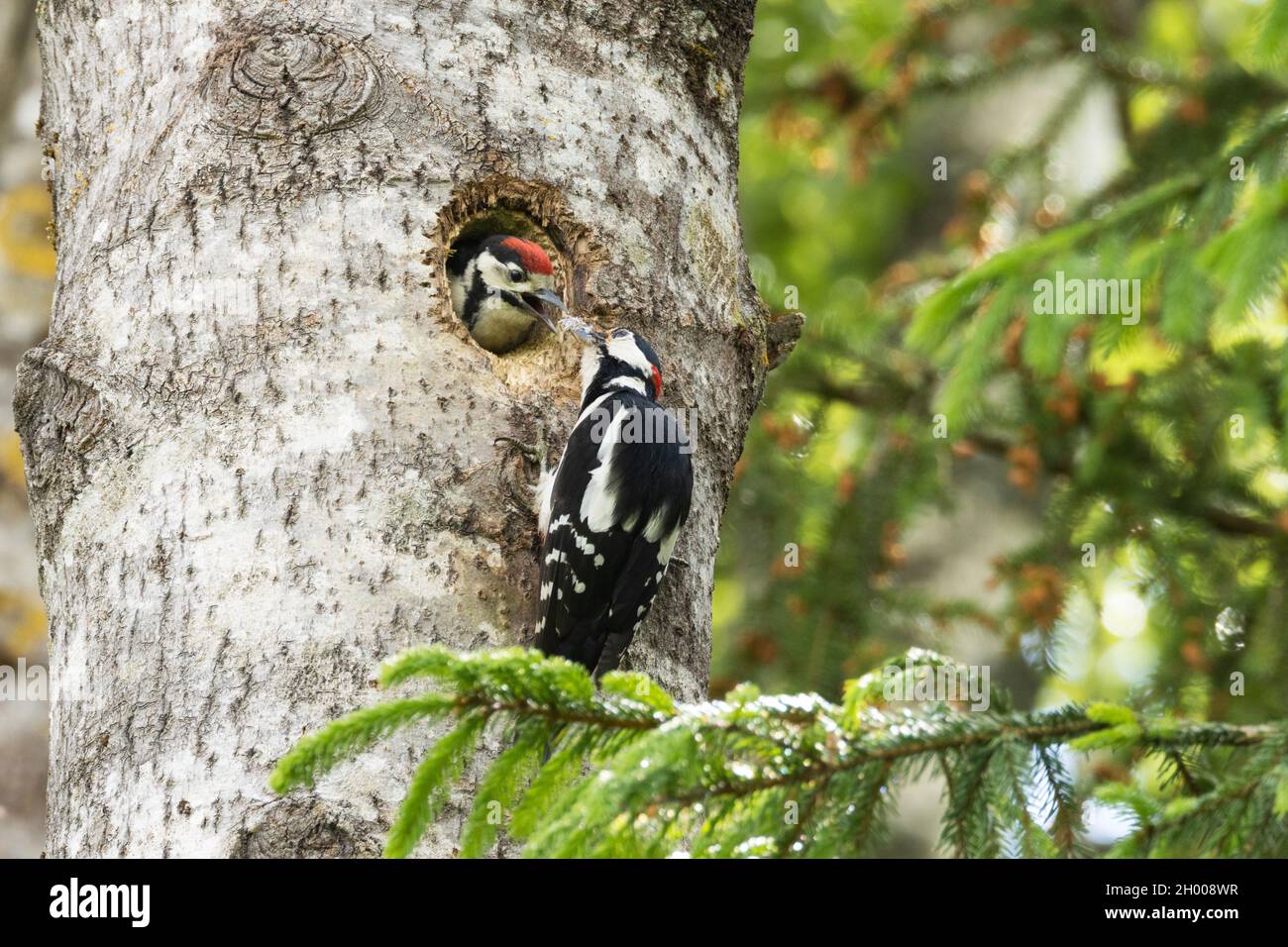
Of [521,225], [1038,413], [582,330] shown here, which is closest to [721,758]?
[582,330]

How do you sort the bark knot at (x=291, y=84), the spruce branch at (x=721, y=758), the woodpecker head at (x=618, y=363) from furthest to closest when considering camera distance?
the woodpecker head at (x=618, y=363)
the bark knot at (x=291, y=84)
the spruce branch at (x=721, y=758)

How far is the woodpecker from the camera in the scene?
10.8 feet

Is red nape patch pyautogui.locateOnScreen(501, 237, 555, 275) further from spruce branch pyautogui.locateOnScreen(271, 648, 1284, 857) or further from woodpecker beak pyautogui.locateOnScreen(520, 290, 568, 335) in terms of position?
spruce branch pyautogui.locateOnScreen(271, 648, 1284, 857)

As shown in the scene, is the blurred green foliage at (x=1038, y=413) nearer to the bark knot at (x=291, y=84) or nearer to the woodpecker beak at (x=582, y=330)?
the woodpecker beak at (x=582, y=330)

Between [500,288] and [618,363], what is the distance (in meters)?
0.62

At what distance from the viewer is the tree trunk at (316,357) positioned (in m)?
2.32

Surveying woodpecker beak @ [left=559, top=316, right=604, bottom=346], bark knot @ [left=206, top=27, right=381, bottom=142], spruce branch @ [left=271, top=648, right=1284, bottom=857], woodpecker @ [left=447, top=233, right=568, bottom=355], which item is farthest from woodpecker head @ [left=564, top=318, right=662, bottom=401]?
spruce branch @ [left=271, top=648, right=1284, bottom=857]

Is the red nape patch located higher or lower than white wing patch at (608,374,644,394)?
higher

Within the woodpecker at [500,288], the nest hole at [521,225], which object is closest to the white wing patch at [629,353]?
the nest hole at [521,225]

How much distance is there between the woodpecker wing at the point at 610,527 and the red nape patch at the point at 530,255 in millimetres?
345

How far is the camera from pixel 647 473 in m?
3.01

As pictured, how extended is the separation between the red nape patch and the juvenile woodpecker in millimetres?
211

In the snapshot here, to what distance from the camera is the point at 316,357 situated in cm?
259

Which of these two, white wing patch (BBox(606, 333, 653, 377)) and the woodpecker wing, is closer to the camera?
the woodpecker wing
